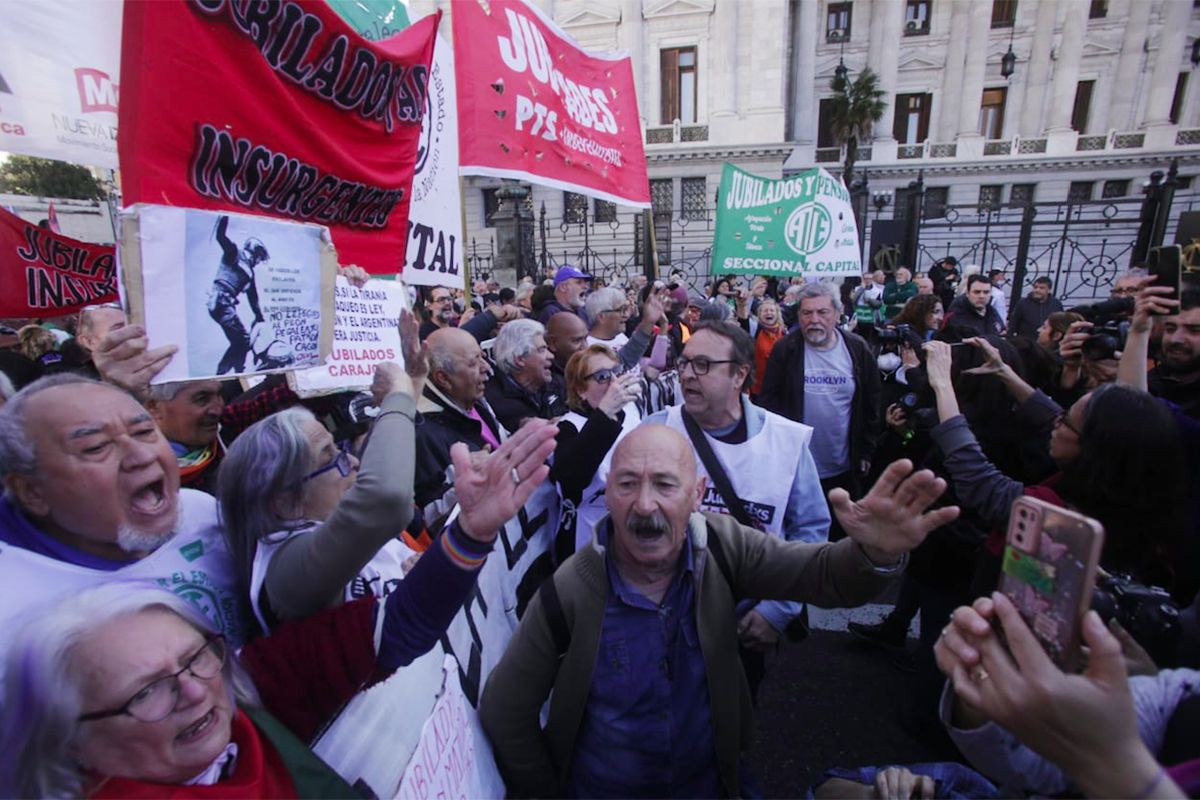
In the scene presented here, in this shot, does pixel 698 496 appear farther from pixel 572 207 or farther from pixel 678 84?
pixel 678 84

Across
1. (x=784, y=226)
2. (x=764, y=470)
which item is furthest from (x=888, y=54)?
(x=764, y=470)

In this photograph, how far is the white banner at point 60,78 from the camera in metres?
2.88

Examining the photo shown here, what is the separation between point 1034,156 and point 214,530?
121ft

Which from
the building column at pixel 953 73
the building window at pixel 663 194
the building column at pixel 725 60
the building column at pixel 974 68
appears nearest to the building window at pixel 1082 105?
the building column at pixel 974 68

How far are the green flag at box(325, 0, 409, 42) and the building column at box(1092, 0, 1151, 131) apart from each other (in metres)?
38.4

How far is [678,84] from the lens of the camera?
26.9 meters

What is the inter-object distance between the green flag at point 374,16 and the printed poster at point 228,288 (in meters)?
1.56

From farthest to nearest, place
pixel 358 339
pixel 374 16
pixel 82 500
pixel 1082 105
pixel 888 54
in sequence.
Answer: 1. pixel 1082 105
2. pixel 888 54
3. pixel 374 16
4. pixel 358 339
5. pixel 82 500

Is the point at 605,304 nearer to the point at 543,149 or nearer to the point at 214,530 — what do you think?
the point at 543,149

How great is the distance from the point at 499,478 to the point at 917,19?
3864 cm

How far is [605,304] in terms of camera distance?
4605mm

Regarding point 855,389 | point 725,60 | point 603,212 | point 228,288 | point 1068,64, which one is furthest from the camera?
point 1068,64

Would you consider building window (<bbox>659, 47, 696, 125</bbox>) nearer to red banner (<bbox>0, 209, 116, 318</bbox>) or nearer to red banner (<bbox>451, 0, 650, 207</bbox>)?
red banner (<bbox>451, 0, 650, 207</bbox>)

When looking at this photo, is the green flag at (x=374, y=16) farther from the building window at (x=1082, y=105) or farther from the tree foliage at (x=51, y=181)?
the building window at (x=1082, y=105)
